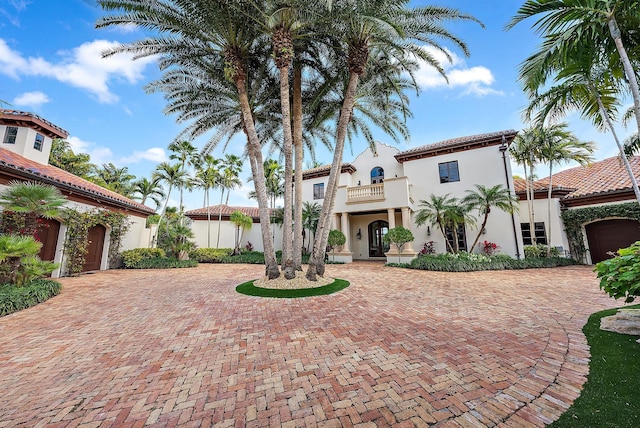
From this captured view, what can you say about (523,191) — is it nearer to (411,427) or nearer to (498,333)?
(498,333)

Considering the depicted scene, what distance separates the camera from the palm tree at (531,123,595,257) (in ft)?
43.1

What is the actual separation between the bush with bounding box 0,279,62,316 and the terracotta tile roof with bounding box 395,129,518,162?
18.3m

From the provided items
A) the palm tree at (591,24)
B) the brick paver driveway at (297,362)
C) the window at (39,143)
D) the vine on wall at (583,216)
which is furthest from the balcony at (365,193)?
the window at (39,143)

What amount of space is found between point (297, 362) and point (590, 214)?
18691mm

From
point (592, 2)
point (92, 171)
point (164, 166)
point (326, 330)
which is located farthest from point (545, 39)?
point (92, 171)

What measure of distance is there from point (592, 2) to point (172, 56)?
12.6 metres

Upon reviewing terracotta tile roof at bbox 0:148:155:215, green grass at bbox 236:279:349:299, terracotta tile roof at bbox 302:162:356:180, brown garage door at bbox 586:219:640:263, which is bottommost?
green grass at bbox 236:279:349:299

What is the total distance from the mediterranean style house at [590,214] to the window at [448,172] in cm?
422

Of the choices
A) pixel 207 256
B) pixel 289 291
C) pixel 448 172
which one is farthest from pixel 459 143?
pixel 207 256

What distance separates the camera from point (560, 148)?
44.2 ft

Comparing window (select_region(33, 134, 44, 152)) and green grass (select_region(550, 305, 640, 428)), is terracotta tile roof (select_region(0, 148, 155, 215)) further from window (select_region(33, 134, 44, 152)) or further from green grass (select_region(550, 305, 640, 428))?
green grass (select_region(550, 305, 640, 428))

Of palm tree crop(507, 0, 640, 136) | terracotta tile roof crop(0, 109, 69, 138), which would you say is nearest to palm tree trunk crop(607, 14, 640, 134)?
palm tree crop(507, 0, 640, 136)

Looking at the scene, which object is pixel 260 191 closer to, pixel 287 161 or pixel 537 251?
pixel 287 161

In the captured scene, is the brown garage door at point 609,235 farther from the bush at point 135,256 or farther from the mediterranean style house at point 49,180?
the mediterranean style house at point 49,180
